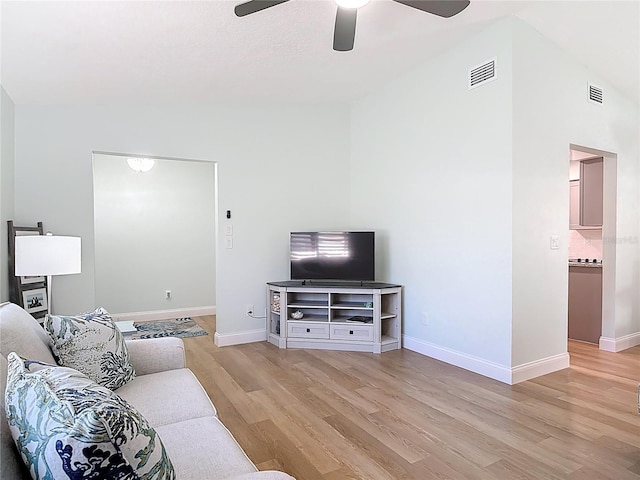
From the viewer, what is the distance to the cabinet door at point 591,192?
4.52 m

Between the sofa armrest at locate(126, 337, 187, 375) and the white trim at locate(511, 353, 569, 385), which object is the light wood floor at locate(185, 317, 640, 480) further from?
the sofa armrest at locate(126, 337, 187, 375)

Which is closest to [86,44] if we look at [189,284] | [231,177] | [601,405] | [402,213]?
[231,177]

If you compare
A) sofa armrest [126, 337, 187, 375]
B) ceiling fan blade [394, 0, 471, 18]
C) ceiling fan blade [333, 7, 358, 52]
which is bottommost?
sofa armrest [126, 337, 187, 375]

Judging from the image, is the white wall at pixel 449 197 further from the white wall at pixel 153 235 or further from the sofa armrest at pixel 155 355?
A: the white wall at pixel 153 235

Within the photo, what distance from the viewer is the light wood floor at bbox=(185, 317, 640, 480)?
2.10 meters

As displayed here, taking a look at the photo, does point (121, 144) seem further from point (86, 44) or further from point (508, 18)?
point (508, 18)

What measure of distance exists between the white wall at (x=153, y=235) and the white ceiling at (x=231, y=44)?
209 cm

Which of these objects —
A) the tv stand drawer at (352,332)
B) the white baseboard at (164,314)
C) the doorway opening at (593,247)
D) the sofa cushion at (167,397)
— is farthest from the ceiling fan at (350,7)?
the white baseboard at (164,314)

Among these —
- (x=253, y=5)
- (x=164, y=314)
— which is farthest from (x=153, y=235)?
(x=253, y=5)

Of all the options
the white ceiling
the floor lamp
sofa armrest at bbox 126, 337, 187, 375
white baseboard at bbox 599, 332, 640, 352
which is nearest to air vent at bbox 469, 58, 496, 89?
the white ceiling

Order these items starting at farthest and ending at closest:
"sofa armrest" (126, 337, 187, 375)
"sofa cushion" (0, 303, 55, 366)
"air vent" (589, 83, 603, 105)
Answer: "air vent" (589, 83, 603, 105) → "sofa armrest" (126, 337, 187, 375) → "sofa cushion" (0, 303, 55, 366)

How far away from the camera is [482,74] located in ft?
11.3

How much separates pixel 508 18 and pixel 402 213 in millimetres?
1976

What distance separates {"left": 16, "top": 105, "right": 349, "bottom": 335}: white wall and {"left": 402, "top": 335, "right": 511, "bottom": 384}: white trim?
5.65 feet
